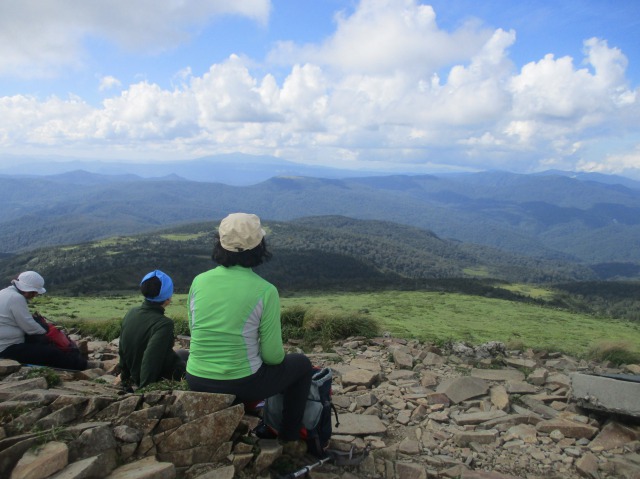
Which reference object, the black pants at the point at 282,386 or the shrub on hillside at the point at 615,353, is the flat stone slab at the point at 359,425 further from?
the shrub on hillside at the point at 615,353

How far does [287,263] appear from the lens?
9344 cm

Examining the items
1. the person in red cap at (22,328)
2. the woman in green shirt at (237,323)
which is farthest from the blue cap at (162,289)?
the person in red cap at (22,328)

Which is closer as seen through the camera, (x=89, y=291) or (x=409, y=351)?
(x=409, y=351)

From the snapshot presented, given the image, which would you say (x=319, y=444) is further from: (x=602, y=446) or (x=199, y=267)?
(x=199, y=267)

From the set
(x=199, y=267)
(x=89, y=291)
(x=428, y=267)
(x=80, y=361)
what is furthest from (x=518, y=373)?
(x=428, y=267)

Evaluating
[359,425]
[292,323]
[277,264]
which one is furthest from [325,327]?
[277,264]

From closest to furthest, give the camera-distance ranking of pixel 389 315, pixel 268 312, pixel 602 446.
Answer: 1. pixel 268 312
2. pixel 602 446
3. pixel 389 315

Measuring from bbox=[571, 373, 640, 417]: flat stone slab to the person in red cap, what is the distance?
7.43 metres

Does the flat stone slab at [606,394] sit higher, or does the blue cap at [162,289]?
the blue cap at [162,289]

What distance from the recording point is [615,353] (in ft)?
31.8

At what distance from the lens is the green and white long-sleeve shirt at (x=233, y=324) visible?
4.14 meters

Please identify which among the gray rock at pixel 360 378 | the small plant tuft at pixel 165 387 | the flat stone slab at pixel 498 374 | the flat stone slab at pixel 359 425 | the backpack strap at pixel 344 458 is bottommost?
the flat stone slab at pixel 498 374

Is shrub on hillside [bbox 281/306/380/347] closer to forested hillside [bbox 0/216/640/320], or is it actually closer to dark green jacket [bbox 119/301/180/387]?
dark green jacket [bbox 119/301/180/387]

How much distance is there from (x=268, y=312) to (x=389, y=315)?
1365 centimetres
